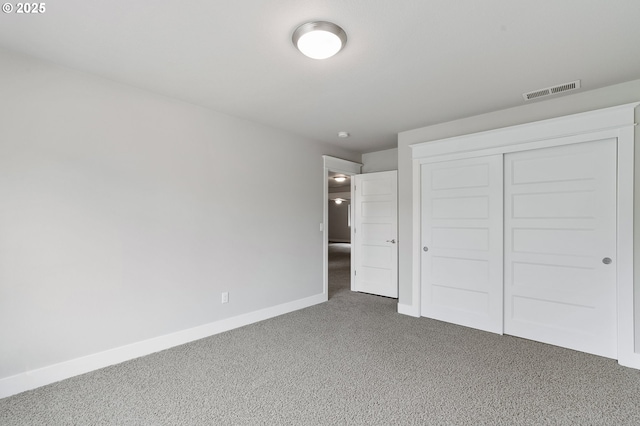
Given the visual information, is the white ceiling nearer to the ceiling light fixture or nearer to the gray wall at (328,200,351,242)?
the ceiling light fixture

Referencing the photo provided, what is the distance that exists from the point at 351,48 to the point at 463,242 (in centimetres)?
261

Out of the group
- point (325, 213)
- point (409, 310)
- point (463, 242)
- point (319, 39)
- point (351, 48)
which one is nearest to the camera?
point (319, 39)

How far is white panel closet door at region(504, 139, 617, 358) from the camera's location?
281 cm

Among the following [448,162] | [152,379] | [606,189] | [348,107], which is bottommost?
[152,379]

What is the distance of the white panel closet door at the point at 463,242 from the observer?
343cm

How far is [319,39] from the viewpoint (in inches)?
77.7

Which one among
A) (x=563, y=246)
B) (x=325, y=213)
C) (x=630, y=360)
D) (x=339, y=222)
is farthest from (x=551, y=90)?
(x=339, y=222)

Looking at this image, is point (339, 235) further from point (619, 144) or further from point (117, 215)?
point (117, 215)

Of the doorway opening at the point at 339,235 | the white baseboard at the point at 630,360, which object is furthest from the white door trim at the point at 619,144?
the doorway opening at the point at 339,235

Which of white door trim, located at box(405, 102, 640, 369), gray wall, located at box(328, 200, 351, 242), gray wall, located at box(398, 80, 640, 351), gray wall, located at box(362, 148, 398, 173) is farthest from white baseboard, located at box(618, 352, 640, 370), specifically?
gray wall, located at box(328, 200, 351, 242)

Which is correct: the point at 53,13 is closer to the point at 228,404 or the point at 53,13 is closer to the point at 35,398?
the point at 35,398

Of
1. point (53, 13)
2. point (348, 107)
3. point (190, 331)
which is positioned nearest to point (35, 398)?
point (190, 331)

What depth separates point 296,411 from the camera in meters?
2.00

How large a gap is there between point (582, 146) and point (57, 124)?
462 centimetres
